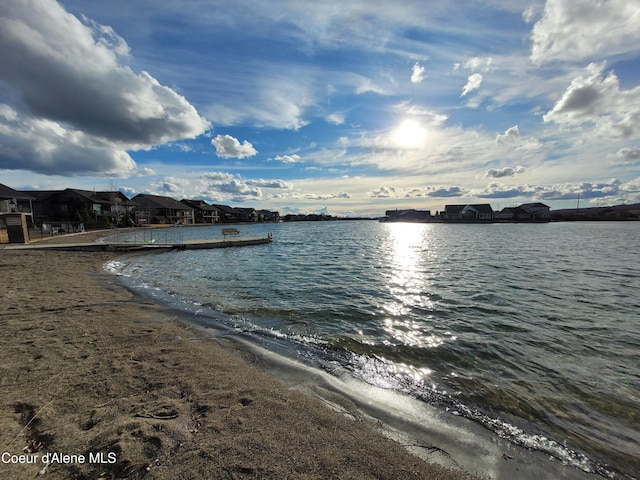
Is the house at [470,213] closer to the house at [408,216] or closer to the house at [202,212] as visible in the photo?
the house at [408,216]

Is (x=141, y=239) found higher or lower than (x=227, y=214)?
lower

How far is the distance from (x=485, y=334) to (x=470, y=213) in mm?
142890

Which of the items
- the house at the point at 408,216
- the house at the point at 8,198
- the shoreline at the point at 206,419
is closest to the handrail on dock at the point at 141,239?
the house at the point at 8,198

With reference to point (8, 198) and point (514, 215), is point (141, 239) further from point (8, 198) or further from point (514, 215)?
point (514, 215)

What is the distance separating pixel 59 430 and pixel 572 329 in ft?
41.8

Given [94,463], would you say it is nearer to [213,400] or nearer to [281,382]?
[213,400]

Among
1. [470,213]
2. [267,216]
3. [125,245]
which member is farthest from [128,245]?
[267,216]

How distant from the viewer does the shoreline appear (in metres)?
3.15

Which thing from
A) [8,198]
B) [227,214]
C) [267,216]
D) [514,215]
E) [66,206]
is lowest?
[267,216]

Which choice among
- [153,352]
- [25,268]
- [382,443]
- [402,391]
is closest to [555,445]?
[402,391]

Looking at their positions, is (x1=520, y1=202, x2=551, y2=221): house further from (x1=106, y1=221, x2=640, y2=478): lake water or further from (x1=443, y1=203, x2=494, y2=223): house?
(x1=106, y1=221, x2=640, y2=478): lake water

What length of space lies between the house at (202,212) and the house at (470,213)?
376 ft

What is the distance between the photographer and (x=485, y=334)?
27.6 ft

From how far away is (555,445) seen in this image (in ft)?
13.8
